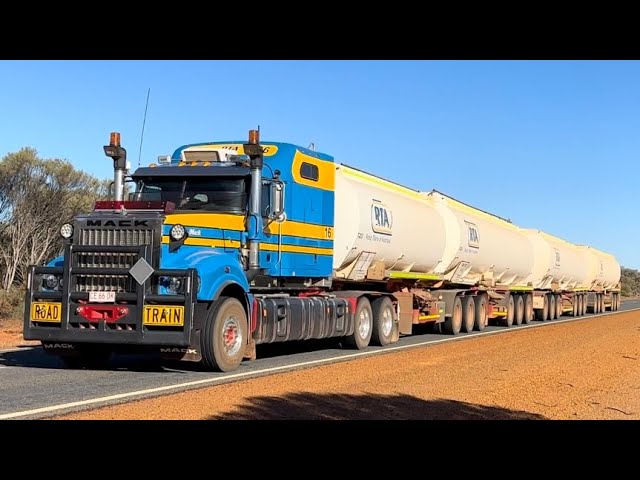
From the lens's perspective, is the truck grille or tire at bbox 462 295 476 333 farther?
tire at bbox 462 295 476 333

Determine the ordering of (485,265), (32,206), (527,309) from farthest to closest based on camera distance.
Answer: (32,206) → (527,309) → (485,265)

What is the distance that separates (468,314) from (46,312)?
51.0ft

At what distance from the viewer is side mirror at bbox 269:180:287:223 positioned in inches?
525

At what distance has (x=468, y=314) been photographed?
2442cm

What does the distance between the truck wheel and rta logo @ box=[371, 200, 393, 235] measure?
5.71m

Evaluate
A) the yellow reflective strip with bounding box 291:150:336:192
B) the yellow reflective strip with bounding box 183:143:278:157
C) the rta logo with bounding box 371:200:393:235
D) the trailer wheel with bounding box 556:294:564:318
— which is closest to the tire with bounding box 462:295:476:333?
the rta logo with bounding box 371:200:393:235

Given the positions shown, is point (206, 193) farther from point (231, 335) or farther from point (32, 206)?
point (32, 206)

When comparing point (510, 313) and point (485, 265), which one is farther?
point (510, 313)

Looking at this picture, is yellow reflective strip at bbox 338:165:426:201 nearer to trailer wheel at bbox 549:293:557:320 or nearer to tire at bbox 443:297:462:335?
tire at bbox 443:297:462:335

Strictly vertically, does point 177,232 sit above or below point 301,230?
below

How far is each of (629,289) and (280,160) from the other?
10817cm

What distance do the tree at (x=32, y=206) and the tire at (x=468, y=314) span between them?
1630cm

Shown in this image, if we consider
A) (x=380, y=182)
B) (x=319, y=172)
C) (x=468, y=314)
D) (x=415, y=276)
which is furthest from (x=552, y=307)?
(x=319, y=172)

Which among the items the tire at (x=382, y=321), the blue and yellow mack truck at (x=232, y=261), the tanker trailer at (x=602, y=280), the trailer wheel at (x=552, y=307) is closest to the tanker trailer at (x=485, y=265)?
the blue and yellow mack truck at (x=232, y=261)
